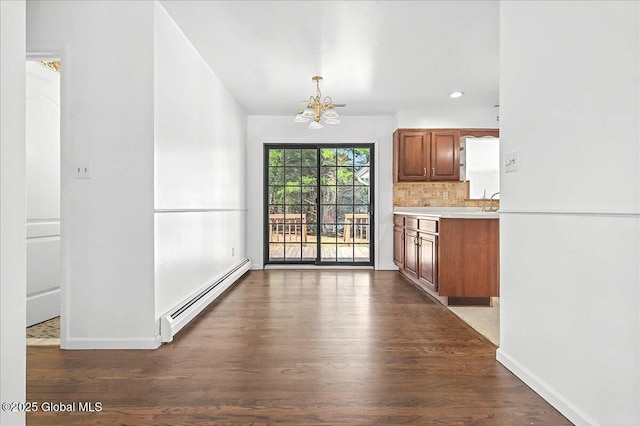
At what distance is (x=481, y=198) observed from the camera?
573cm

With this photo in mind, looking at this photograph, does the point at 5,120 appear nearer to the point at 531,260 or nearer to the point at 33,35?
the point at 33,35

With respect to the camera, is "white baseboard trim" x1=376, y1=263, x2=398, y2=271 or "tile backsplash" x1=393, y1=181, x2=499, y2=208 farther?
"white baseboard trim" x1=376, y1=263, x2=398, y2=271

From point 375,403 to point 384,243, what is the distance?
4.29 meters

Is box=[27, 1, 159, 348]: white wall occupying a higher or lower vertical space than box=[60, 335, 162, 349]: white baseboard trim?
higher

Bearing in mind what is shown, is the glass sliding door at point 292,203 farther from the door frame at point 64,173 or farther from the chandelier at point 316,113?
the door frame at point 64,173

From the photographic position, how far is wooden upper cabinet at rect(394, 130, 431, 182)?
18.5 feet

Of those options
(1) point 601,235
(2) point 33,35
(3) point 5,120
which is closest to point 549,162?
(1) point 601,235

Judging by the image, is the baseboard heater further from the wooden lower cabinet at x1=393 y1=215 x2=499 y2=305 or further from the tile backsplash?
the tile backsplash

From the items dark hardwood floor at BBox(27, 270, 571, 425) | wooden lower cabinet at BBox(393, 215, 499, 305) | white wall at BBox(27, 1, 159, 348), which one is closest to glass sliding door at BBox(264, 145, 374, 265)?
wooden lower cabinet at BBox(393, 215, 499, 305)

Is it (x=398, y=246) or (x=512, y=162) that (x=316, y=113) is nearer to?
(x=512, y=162)

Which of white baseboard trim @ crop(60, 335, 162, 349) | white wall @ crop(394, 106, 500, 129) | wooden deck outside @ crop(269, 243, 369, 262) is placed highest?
white wall @ crop(394, 106, 500, 129)

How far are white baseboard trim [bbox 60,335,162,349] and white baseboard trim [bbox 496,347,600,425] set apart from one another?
2.24 meters

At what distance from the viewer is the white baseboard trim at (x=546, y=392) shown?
1.57 meters

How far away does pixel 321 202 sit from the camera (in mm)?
6113
